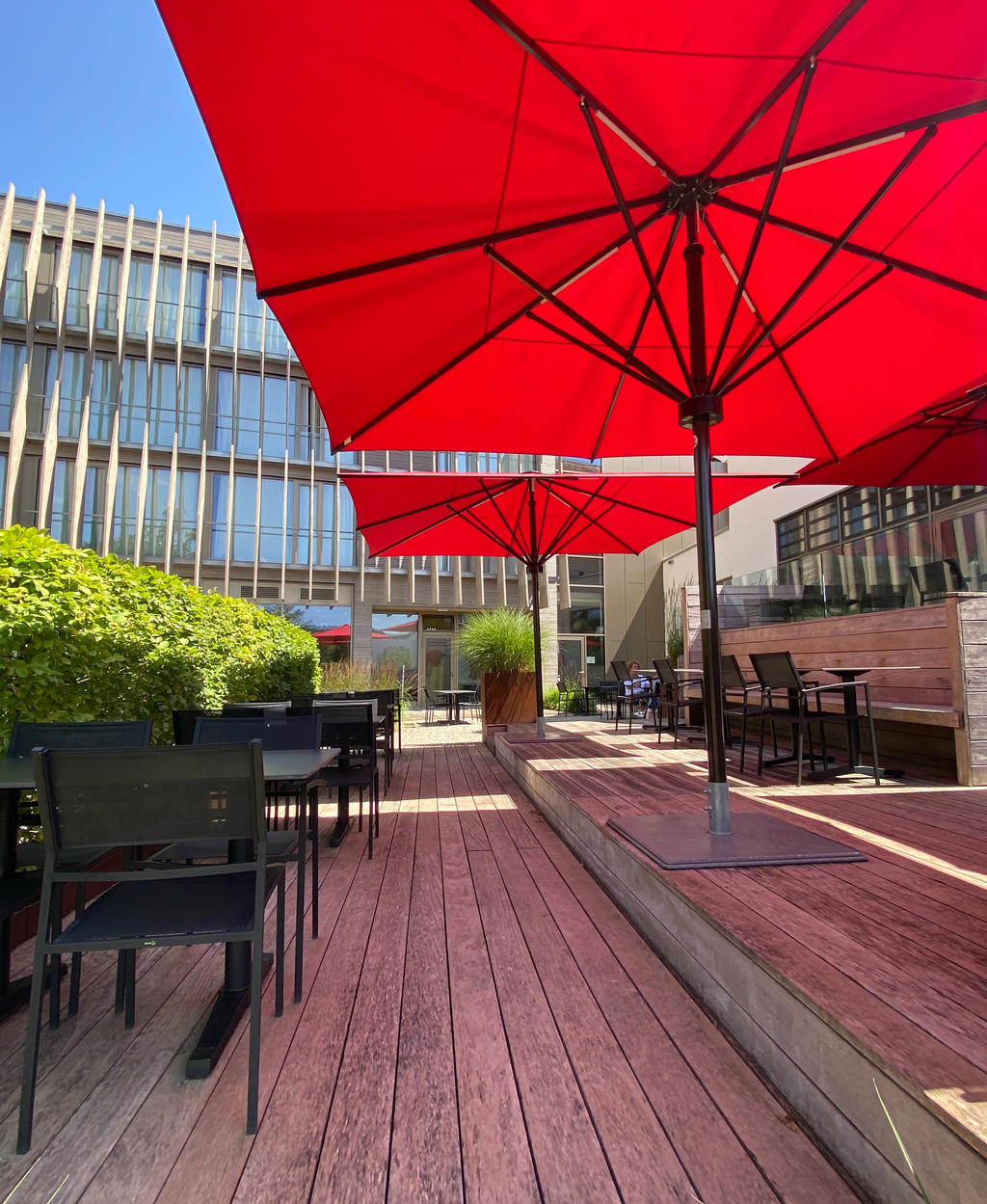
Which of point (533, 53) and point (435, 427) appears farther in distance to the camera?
point (435, 427)

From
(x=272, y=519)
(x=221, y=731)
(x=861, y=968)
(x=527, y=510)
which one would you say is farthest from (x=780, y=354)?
(x=272, y=519)

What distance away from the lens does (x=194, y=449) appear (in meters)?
16.2

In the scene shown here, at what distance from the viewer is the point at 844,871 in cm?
226

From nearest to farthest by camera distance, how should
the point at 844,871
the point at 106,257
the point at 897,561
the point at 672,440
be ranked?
the point at 844,871 → the point at 672,440 → the point at 897,561 → the point at 106,257

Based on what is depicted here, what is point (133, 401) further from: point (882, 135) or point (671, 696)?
point (882, 135)

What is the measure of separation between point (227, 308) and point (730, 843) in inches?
730

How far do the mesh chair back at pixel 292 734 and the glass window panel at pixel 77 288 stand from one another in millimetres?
17081

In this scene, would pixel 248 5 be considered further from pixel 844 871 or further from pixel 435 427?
pixel 844 871

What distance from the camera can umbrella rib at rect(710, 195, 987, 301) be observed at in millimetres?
2399

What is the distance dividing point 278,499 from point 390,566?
3.32 metres

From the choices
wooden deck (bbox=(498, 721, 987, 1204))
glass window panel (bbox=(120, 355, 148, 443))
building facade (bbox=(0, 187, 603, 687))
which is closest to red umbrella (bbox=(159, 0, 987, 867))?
wooden deck (bbox=(498, 721, 987, 1204))

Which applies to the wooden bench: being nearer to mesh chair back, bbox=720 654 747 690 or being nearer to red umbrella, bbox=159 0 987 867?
mesh chair back, bbox=720 654 747 690

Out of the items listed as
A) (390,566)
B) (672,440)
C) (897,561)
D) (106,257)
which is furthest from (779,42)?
(106,257)

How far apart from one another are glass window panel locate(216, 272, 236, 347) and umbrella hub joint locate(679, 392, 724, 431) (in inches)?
671
